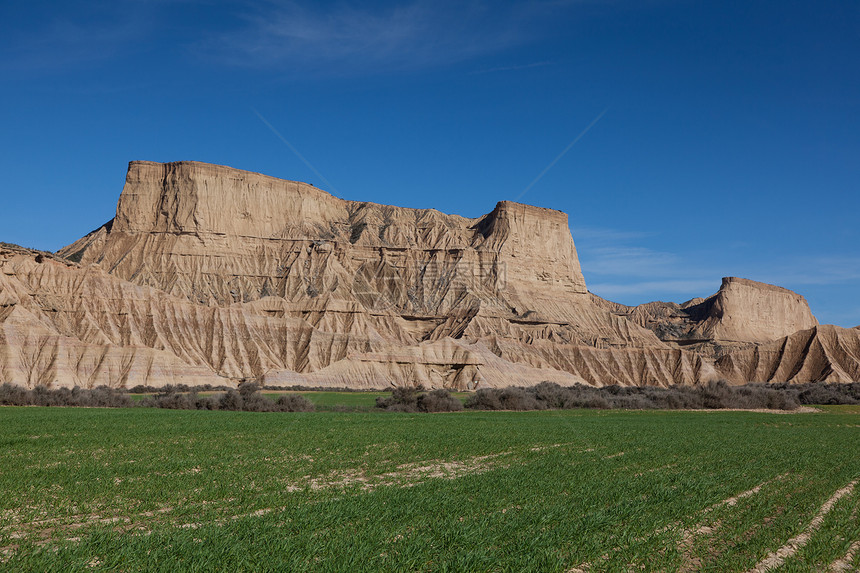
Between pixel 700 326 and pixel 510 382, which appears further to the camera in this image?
pixel 700 326

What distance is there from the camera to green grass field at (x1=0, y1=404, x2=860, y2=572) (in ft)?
30.1

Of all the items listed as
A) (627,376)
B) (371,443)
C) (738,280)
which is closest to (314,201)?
(627,376)

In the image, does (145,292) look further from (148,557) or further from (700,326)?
(700,326)

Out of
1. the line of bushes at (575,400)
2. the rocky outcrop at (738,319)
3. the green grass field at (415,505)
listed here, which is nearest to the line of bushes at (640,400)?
the line of bushes at (575,400)

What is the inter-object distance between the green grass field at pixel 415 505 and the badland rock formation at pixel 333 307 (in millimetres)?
52978

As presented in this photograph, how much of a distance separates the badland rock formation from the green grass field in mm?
52978

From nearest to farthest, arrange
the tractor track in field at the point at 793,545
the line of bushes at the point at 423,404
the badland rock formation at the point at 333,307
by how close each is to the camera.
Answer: the tractor track in field at the point at 793,545 < the line of bushes at the point at 423,404 < the badland rock formation at the point at 333,307

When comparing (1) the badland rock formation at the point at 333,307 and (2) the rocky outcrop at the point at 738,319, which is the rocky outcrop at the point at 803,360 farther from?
(2) the rocky outcrop at the point at 738,319

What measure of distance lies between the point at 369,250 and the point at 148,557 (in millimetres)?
138788

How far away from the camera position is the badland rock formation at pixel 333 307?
82.3 m

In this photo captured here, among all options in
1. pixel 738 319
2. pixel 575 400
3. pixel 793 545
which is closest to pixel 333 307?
pixel 575 400

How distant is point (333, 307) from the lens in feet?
368

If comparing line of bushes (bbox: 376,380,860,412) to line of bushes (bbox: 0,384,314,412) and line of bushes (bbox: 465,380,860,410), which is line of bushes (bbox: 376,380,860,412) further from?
line of bushes (bbox: 0,384,314,412)

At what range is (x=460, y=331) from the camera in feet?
396
